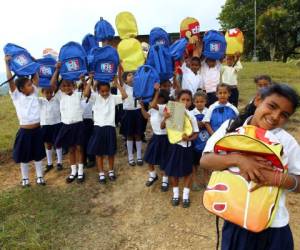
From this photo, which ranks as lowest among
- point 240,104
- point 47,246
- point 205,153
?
point 47,246

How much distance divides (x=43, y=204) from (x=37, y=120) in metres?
1.09

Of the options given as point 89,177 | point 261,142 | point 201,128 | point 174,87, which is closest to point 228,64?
point 174,87

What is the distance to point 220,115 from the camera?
13.6ft

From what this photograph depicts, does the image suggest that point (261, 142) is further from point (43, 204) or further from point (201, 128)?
point (43, 204)

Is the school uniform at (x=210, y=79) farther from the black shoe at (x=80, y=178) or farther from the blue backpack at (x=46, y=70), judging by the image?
the blue backpack at (x=46, y=70)

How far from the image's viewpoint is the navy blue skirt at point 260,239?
1.81m

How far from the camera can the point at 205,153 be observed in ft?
6.30

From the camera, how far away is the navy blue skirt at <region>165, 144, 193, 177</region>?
4.10 metres

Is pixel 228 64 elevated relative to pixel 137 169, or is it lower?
elevated

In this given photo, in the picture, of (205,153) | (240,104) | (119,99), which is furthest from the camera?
(240,104)

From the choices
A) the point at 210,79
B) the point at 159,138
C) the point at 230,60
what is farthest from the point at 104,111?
the point at 230,60

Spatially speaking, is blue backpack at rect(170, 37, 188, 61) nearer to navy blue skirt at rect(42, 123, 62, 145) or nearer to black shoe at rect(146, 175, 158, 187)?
black shoe at rect(146, 175, 158, 187)

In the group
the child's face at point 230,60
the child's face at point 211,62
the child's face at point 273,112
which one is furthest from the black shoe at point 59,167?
the child's face at point 273,112

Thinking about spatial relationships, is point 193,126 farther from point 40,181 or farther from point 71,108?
point 40,181
